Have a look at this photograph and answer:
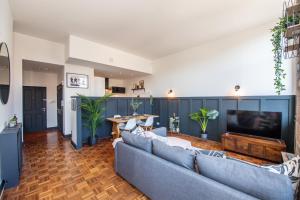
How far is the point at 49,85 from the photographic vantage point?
20.2 feet

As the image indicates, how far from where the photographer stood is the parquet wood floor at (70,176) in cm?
198

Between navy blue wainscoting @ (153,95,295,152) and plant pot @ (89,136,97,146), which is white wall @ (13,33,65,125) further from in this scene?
navy blue wainscoting @ (153,95,295,152)

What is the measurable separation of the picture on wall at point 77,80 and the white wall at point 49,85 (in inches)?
85.9

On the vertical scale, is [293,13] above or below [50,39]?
below

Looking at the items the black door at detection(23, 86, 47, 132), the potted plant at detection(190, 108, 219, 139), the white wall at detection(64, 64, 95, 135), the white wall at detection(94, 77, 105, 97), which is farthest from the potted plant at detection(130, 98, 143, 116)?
the black door at detection(23, 86, 47, 132)

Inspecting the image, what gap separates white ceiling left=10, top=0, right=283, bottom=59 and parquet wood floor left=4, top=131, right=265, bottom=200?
3198 millimetres

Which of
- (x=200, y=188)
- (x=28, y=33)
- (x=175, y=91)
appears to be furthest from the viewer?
(x=175, y=91)

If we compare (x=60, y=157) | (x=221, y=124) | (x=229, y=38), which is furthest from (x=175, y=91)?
(x=60, y=157)

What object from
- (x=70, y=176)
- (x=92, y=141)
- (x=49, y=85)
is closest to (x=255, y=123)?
(x=70, y=176)

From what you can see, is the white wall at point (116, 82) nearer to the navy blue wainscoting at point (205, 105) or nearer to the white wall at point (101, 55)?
the white wall at point (101, 55)

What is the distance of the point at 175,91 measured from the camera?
575 centimetres

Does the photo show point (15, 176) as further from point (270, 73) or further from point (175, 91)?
point (270, 73)

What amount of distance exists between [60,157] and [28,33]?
361 cm

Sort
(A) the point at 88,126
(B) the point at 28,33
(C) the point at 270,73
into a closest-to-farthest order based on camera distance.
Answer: (C) the point at 270,73 < (B) the point at 28,33 < (A) the point at 88,126
